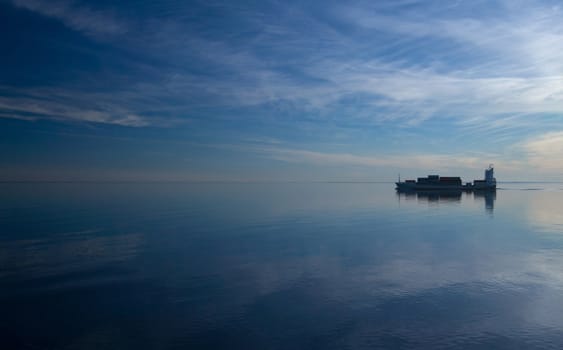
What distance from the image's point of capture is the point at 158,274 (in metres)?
23.6

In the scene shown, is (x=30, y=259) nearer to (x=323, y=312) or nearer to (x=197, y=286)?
(x=197, y=286)

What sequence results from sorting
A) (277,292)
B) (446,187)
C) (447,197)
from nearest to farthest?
1. (277,292)
2. (447,197)
3. (446,187)

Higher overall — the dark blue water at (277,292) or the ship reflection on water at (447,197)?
the ship reflection on water at (447,197)

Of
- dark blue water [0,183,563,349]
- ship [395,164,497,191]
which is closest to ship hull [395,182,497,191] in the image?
ship [395,164,497,191]

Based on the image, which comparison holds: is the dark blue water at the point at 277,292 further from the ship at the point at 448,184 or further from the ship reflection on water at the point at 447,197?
the ship at the point at 448,184

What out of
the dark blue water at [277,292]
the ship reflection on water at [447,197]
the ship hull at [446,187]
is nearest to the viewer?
the dark blue water at [277,292]

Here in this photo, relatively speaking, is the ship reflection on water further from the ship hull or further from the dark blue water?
the dark blue water

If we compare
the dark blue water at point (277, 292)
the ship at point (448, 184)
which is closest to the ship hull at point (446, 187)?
the ship at point (448, 184)

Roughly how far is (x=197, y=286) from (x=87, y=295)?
635 cm

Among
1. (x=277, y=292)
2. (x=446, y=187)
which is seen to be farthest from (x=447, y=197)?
(x=277, y=292)

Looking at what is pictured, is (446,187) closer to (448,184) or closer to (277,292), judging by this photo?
(448,184)

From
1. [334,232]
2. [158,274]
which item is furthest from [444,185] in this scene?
[158,274]

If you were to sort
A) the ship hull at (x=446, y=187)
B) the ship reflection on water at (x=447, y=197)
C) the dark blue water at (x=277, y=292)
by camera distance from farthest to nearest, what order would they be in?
the ship hull at (x=446, y=187)
the ship reflection on water at (x=447, y=197)
the dark blue water at (x=277, y=292)

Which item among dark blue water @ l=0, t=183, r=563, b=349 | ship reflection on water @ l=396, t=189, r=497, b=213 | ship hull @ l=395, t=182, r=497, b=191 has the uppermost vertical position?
ship hull @ l=395, t=182, r=497, b=191
